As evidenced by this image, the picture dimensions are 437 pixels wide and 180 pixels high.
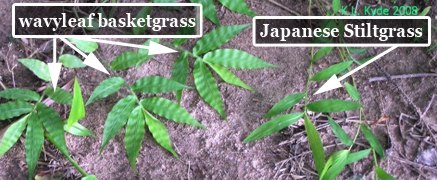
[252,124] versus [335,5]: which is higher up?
[335,5]

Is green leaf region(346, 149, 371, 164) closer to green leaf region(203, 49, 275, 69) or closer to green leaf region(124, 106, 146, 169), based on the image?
green leaf region(203, 49, 275, 69)

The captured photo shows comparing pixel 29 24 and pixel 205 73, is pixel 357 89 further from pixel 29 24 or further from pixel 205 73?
pixel 29 24

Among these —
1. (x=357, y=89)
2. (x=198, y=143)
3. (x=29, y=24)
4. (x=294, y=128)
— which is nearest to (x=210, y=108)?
(x=198, y=143)

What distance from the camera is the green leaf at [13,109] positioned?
1152mm

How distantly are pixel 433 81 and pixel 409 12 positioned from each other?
0.50 feet

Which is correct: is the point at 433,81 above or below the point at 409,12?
below

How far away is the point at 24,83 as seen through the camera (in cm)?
120

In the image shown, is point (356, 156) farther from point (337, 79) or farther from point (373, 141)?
point (337, 79)

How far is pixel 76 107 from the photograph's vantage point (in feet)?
3.67

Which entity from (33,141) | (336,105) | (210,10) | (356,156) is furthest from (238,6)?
(33,141)

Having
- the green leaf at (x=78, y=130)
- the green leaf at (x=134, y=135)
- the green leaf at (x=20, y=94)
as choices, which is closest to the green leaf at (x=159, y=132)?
the green leaf at (x=134, y=135)

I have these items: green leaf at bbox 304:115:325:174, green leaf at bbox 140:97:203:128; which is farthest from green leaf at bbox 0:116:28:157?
green leaf at bbox 304:115:325:174

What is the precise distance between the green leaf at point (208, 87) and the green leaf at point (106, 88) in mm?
151

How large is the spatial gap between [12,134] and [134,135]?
0.24 metres
